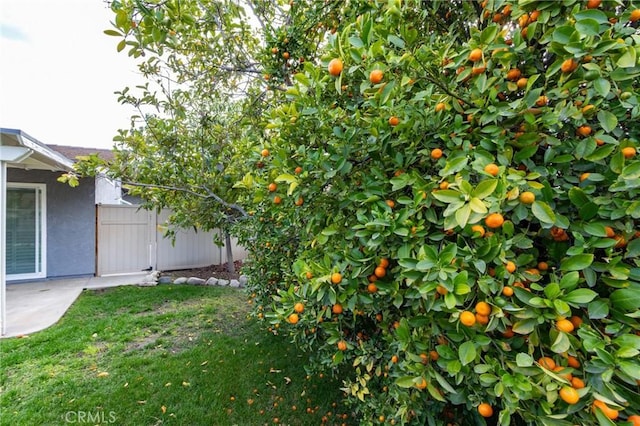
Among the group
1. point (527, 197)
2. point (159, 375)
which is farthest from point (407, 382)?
point (159, 375)

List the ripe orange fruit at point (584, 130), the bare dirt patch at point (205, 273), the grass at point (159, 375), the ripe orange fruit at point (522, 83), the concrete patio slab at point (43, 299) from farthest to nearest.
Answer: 1. the bare dirt patch at point (205, 273)
2. the concrete patio slab at point (43, 299)
3. the grass at point (159, 375)
4. the ripe orange fruit at point (522, 83)
5. the ripe orange fruit at point (584, 130)

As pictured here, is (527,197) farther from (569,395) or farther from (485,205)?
(569,395)

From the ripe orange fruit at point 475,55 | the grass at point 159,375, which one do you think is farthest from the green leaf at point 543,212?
the grass at point 159,375

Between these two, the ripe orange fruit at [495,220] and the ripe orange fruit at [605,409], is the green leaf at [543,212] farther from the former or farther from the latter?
the ripe orange fruit at [605,409]

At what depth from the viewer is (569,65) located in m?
1.19

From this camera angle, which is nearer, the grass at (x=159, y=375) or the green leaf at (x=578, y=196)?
the green leaf at (x=578, y=196)

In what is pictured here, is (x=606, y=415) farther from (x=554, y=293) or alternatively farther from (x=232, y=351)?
(x=232, y=351)

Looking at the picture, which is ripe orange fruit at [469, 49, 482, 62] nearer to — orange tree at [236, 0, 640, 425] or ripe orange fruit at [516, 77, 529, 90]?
orange tree at [236, 0, 640, 425]

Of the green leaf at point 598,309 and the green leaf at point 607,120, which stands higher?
the green leaf at point 607,120

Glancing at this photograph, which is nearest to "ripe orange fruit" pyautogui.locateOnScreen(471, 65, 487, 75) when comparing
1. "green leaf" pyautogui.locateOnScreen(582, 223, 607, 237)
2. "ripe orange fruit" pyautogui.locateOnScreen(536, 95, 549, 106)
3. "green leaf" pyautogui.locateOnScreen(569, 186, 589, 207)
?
"ripe orange fruit" pyautogui.locateOnScreen(536, 95, 549, 106)

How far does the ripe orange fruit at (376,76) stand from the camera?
4.32ft

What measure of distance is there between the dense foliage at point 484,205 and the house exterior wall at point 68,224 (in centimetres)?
876

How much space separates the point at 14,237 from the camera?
7.30 m

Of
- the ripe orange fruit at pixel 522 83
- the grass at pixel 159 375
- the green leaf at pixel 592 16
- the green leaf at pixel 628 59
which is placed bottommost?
the grass at pixel 159 375
